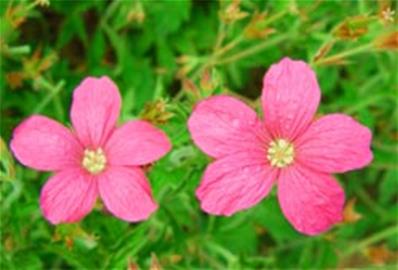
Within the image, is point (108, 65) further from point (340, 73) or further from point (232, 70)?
point (340, 73)

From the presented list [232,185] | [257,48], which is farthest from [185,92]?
[232,185]

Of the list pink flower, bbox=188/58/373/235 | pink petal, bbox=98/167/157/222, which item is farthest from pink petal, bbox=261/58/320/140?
pink petal, bbox=98/167/157/222

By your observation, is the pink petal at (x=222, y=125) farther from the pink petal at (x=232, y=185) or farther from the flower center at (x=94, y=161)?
the flower center at (x=94, y=161)

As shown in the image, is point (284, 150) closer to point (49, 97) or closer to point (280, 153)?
point (280, 153)

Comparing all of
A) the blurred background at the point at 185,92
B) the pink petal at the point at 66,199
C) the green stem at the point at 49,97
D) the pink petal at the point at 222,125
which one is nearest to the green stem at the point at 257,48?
the blurred background at the point at 185,92

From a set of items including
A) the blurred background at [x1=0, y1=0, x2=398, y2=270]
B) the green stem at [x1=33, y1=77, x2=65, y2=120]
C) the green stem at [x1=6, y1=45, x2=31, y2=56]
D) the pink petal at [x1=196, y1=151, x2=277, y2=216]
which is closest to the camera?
the pink petal at [x1=196, y1=151, x2=277, y2=216]

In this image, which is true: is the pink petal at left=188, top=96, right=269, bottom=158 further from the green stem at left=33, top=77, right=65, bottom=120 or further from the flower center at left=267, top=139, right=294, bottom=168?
the green stem at left=33, top=77, right=65, bottom=120

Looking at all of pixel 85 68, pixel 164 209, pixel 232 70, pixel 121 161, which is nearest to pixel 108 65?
pixel 85 68

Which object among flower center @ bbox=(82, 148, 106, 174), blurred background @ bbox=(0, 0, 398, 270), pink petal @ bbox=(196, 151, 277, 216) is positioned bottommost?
blurred background @ bbox=(0, 0, 398, 270)
